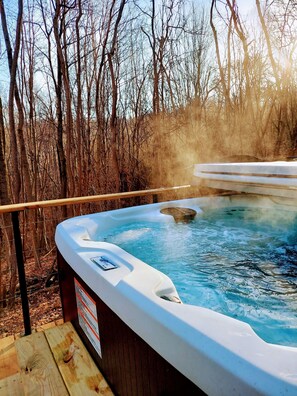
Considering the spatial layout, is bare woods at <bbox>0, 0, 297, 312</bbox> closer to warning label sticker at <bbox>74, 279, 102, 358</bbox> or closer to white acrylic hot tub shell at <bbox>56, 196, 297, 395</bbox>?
warning label sticker at <bbox>74, 279, 102, 358</bbox>

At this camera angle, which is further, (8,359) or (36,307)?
(36,307)

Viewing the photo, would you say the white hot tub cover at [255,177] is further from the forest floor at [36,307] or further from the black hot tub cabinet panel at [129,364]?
the forest floor at [36,307]

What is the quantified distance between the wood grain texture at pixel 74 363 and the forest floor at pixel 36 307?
5.39 ft

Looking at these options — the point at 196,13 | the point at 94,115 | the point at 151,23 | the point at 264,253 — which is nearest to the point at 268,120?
the point at 196,13

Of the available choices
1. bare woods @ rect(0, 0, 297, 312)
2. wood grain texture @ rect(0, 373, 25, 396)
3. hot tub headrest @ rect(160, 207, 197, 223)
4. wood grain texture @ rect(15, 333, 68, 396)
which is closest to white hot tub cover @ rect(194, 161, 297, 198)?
hot tub headrest @ rect(160, 207, 197, 223)

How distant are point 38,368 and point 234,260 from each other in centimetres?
115

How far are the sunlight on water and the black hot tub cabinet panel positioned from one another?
38cm

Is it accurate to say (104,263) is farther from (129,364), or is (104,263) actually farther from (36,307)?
(36,307)

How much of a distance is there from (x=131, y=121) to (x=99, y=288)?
5392 millimetres

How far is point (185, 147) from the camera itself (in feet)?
18.4

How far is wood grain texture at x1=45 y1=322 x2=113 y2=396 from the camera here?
1.13 m

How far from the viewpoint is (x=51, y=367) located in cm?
127

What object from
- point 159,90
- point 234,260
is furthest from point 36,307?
point 159,90

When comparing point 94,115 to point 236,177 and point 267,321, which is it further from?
point 267,321
